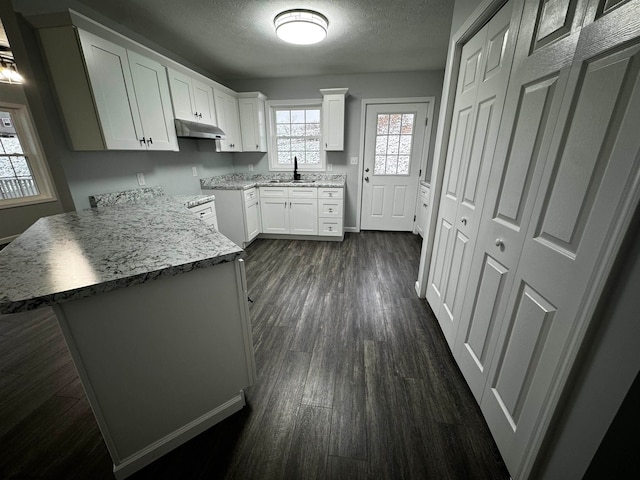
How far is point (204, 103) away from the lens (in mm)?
2984

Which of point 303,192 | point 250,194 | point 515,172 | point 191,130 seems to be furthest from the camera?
point 303,192

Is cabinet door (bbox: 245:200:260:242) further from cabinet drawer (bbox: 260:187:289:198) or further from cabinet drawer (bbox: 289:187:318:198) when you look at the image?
cabinet drawer (bbox: 289:187:318:198)

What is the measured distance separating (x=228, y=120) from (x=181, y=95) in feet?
3.16

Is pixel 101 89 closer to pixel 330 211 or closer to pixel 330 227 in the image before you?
pixel 330 211

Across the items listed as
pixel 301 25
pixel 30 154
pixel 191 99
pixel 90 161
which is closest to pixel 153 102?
pixel 191 99

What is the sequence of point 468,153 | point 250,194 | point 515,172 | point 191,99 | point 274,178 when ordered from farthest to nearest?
point 274,178, point 250,194, point 191,99, point 468,153, point 515,172

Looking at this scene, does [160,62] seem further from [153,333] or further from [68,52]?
[153,333]

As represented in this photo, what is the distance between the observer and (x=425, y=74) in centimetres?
364

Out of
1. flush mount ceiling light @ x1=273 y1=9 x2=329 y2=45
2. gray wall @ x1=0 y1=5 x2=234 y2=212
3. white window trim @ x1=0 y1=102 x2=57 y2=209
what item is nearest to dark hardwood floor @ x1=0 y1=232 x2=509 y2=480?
gray wall @ x1=0 y1=5 x2=234 y2=212

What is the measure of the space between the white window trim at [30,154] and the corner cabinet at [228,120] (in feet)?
9.55

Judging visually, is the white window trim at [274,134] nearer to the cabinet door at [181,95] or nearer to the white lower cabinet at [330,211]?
the white lower cabinet at [330,211]

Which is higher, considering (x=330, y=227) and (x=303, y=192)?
(x=303, y=192)

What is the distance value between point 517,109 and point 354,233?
131 inches

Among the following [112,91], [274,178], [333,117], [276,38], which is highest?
[276,38]
